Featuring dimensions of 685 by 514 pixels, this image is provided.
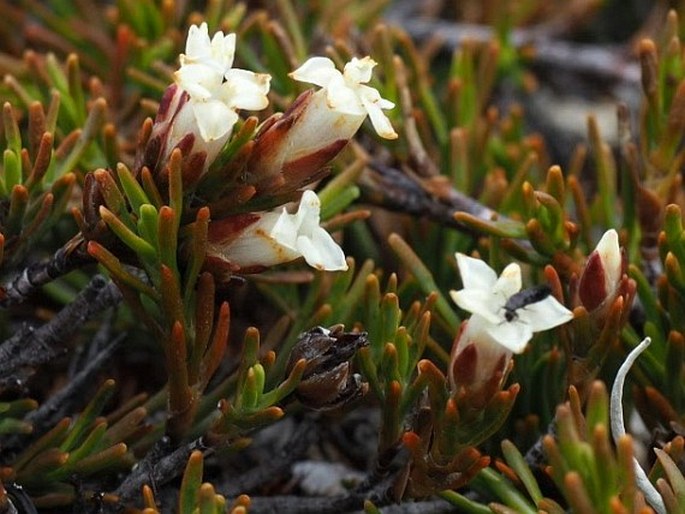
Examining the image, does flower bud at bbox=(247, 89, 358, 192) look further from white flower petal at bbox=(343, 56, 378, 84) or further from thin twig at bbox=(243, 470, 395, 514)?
thin twig at bbox=(243, 470, 395, 514)

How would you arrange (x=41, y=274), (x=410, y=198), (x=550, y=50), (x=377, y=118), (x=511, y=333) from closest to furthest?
(x=511, y=333) → (x=377, y=118) → (x=41, y=274) → (x=410, y=198) → (x=550, y=50)

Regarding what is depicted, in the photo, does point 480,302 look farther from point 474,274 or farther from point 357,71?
point 357,71

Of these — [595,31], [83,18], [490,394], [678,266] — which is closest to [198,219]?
[490,394]

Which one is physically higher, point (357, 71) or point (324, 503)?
point (357, 71)

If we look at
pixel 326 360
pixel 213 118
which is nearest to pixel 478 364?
pixel 326 360

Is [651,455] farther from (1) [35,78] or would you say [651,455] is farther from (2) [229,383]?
(1) [35,78]

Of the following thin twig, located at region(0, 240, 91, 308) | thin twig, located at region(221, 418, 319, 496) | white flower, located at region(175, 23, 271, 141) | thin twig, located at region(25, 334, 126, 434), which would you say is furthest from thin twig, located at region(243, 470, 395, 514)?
white flower, located at region(175, 23, 271, 141)
